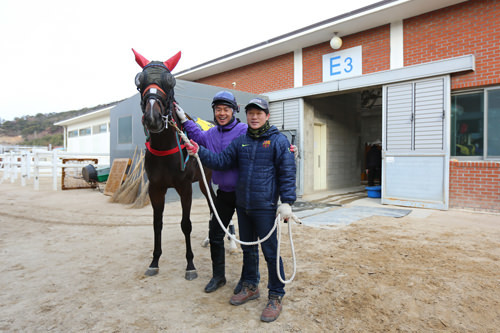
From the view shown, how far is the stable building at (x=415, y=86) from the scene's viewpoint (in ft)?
20.0

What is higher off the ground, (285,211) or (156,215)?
(285,211)

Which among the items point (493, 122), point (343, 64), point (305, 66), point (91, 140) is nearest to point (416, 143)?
point (493, 122)

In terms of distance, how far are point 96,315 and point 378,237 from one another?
3.77m

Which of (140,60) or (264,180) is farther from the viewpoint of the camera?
(140,60)

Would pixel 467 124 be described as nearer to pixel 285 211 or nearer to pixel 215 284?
pixel 285 211

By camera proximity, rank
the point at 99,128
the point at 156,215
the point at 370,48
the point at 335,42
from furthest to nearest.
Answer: the point at 99,128, the point at 335,42, the point at 370,48, the point at 156,215

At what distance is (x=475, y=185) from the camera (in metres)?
6.11

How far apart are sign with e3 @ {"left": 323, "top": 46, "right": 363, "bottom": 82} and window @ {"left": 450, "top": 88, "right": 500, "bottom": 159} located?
2.49 metres

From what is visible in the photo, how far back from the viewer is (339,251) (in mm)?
3662

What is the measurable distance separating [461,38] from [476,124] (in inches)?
75.4

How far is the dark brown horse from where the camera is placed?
2.41 metres

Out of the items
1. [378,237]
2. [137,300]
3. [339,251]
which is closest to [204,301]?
[137,300]

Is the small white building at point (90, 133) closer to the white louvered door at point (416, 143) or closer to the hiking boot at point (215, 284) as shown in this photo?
the white louvered door at point (416, 143)

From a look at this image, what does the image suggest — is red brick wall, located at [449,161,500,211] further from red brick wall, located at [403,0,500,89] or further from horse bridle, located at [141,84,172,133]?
horse bridle, located at [141,84,172,133]
